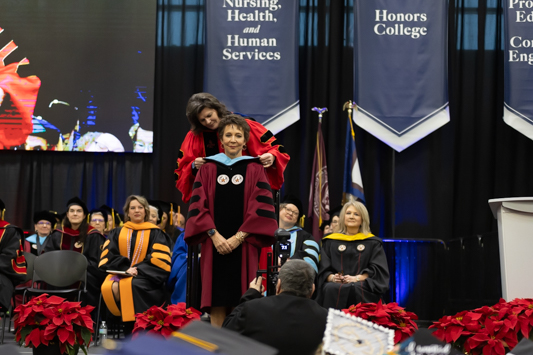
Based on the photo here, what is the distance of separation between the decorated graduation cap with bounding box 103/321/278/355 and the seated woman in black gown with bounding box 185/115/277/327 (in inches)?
95.3

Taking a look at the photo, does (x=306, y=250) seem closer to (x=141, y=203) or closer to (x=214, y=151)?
(x=141, y=203)

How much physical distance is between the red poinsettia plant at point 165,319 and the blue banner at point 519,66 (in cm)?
599

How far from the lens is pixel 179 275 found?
6422 mm

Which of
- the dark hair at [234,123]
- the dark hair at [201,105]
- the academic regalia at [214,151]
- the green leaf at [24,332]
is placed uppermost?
the dark hair at [201,105]

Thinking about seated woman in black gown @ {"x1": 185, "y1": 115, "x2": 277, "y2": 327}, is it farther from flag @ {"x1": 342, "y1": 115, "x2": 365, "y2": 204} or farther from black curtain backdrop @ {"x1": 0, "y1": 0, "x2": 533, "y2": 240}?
black curtain backdrop @ {"x1": 0, "y1": 0, "x2": 533, "y2": 240}

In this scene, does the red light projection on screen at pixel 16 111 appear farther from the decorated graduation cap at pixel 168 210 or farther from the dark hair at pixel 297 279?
the dark hair at pixel 297 279

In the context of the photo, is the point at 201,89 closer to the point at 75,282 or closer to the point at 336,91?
the point at 336,91

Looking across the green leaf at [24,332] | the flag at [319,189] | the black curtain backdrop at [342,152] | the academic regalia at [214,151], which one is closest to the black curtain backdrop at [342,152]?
the black curtain backdrop at [342,152]

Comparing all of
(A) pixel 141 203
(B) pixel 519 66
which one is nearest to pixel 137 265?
(A) pixel 141 203

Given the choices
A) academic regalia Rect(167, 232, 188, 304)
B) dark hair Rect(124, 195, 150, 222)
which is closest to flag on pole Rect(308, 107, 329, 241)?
academic regalia Rect(167, 232, 188, 304)

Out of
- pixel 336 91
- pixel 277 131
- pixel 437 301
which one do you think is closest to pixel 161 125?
pixel 277 131

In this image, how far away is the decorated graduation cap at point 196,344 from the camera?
1.21m

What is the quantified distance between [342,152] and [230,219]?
561 centimetres

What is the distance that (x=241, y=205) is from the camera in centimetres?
389
